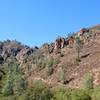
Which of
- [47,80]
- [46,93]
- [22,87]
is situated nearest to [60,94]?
[46,93]

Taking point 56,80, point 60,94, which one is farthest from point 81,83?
point 60,94

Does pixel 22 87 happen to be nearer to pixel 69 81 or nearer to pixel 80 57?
pixel 69 81

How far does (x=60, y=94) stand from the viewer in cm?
10581

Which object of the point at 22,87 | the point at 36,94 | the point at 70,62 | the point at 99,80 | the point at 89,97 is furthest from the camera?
the point at 70,62

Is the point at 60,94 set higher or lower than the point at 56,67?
lower

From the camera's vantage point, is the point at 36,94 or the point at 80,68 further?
the point at 80,68

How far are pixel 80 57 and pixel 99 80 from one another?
54489mm

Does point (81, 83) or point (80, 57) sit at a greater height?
point (80, 57)

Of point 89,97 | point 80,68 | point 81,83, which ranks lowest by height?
point 89,97

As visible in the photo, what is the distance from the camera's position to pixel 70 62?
192m

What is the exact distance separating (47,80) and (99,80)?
40851mm

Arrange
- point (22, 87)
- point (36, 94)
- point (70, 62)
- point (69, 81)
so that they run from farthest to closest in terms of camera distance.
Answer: point (70, 62)
point (69, 81)
point (22, 87)
point (36, 94)

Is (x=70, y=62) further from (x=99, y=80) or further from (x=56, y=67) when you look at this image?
(x=99, y=80)

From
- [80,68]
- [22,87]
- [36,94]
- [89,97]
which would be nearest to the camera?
[36,94]
